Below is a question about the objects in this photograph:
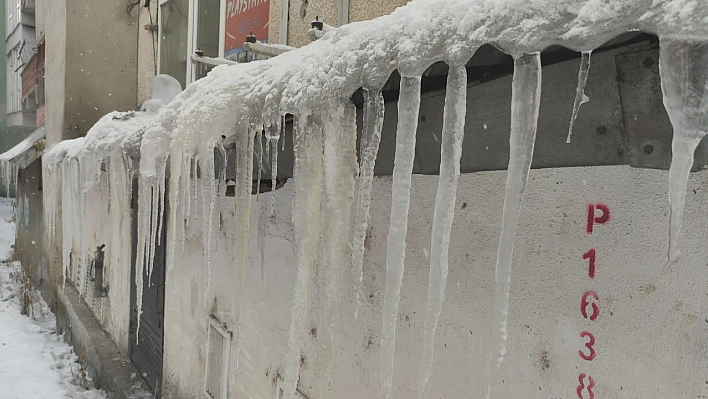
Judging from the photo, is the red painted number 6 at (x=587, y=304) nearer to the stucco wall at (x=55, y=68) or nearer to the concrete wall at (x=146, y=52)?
the concrete wall at (x=146, y=52)

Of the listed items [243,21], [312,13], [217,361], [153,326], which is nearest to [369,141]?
[312,13]

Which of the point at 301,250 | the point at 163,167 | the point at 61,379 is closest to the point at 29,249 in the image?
the point at 61,379

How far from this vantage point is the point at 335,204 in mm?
1954

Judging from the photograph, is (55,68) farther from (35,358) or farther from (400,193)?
(400,193)

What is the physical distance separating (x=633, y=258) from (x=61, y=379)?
26.7 ft

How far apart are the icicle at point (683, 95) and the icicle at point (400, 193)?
0.64 meters

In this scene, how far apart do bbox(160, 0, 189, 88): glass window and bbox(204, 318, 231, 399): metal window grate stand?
3753mm

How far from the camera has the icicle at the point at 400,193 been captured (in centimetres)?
145

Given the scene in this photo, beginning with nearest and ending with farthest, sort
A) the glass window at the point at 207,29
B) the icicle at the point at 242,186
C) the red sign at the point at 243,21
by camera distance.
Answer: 1. the icicle at the point at 242,186
2. the red sign at the point at 243,21
3. the glass window at the point at 207,29

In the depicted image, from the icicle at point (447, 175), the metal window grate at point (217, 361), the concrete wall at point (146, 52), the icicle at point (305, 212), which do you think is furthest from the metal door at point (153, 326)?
the icicle at point (447, 175)

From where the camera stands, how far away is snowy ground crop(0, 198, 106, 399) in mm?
6852

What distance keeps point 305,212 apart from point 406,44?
0.95 metres

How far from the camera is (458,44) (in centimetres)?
121

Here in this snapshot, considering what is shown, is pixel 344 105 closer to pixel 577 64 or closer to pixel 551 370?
pixel 577 64
